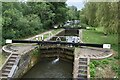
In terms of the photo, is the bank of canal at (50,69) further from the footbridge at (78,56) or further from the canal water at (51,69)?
the footbridge at (78,56)

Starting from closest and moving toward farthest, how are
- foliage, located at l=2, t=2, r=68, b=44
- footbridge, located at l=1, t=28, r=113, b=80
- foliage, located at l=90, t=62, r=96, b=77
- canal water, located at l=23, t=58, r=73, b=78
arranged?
foliage, located at l=90, t=62, r=96, b=77 → footbridge, located at l=1, t=28, r=113, b=80 → canal water, located at l=23, t=58, r=73, b=78 → foliage, located at l=2, t=2, r=68, b=44

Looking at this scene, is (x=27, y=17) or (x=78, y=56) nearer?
(x=78, y=56)

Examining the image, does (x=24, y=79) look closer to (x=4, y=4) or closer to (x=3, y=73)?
(x=3, y=73)

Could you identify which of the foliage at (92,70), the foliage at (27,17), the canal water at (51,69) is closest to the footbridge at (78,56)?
the foliage at (92,70)

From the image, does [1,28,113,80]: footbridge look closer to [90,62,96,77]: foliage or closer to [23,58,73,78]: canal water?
[90,62,96,77]: foliage

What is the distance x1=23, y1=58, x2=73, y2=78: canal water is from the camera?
1448 cm

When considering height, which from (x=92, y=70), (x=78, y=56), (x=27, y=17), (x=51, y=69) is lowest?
(x=51, y=69)

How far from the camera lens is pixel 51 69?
16.0m

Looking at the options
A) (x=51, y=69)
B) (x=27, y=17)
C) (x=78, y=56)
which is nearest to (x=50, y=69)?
(x=51, y=69)

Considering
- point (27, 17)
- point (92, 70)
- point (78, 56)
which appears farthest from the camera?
point (27, 17)

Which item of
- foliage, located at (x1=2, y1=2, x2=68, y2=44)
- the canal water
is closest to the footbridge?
the canal water

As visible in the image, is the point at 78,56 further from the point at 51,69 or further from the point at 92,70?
the point at 51,69

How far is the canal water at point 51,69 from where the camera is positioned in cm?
1448

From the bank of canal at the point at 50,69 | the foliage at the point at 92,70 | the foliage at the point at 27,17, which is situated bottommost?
the bank of canal at the point at 50,69
